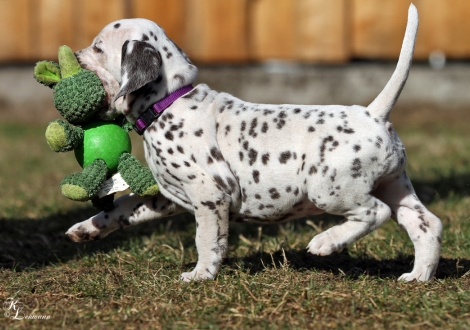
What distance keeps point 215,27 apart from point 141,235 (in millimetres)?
5184

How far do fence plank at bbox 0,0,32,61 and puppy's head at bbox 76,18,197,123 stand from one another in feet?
21.0

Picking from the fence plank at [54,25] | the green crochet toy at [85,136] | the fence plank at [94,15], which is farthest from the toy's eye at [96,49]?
the fence plank at [54,25]

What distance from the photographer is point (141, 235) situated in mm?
5625

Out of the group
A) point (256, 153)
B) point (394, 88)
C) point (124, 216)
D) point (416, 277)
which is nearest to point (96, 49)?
point (124, 216)

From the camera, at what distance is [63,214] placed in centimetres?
619

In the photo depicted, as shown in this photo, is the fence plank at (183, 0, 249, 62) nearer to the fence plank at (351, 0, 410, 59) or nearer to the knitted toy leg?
the fence plank at (351, 0, 410, 59)

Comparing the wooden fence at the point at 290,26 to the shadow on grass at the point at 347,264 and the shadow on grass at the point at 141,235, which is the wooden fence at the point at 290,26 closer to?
the shadow on grass at the point at 141,235

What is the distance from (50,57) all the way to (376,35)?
461 cm

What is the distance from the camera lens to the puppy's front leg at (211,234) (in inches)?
168

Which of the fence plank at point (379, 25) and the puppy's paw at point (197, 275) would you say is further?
the fence plank at point (379, 25)

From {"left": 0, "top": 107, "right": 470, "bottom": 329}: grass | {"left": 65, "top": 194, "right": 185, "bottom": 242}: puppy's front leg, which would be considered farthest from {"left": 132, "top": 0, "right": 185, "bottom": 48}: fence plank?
{"left": 65, "top": 194, "right": 185, "bottom": 242}: puppy's front leg

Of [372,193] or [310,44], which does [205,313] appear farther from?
[310,44]

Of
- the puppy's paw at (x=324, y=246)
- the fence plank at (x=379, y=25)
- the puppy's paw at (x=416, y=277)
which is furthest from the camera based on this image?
the fence plank at (x=379, y=25)

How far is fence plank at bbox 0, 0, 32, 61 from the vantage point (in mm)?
10523
